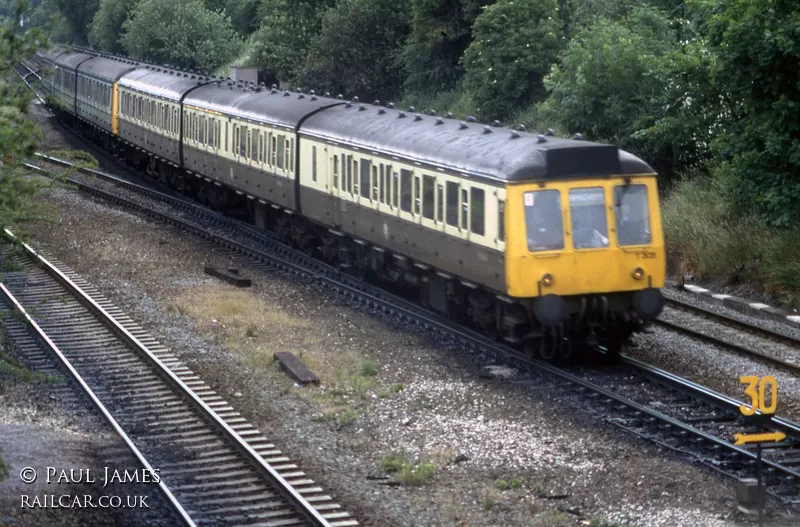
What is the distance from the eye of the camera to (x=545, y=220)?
14.6 m

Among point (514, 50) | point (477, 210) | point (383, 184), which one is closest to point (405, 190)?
point (383, 184)

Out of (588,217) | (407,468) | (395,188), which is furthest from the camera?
(395,188)

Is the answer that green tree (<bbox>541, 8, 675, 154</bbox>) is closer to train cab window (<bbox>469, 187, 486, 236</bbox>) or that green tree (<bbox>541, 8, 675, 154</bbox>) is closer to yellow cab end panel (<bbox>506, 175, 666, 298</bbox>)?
train cab window (<bbox>469, 187, 486, 236</bbox>)

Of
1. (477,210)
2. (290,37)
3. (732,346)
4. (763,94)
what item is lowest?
(732,346)

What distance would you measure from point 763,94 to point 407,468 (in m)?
11.4

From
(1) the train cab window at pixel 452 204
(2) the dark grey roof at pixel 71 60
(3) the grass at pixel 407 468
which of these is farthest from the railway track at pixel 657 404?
(2) the dark grey roof at pixel 71 60

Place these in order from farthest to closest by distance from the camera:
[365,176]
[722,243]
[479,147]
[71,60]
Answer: [71,60] < [722,243] < [365,176] < [479,147]

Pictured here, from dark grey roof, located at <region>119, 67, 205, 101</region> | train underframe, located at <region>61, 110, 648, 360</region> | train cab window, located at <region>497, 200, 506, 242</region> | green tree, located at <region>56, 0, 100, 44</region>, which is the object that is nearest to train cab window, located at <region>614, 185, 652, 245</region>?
train underframe, located at <region>61, 110, 648, 360</region>

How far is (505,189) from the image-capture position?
47.6ft

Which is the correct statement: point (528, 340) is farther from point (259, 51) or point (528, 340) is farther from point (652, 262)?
point (259, 51)

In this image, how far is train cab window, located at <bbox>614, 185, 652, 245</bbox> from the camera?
1483 cm

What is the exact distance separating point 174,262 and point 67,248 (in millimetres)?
2832

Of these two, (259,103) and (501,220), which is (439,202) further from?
(259,103)

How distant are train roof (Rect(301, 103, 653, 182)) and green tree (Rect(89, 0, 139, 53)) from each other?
57377 millimetres
